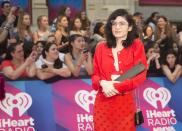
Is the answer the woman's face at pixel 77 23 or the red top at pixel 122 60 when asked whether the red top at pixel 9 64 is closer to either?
the red top at pixel 122 60

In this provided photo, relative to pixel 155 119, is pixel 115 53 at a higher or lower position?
higher

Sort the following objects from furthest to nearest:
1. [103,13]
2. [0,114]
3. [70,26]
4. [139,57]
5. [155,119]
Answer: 1. [103,13]
2. [70,26]
3. [155,119]
4. [0,114]
5. [139,57]

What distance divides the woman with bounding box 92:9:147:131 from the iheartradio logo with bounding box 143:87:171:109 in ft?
8.21

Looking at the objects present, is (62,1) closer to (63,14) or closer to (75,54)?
(63,14)

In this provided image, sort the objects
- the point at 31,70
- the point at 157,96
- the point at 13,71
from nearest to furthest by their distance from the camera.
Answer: the point at 13,71 → the point at 31,70 → the point at 157,96

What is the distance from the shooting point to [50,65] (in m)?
8.05

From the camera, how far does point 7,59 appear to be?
Answer: 802 centimetres

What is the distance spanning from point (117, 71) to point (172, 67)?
2929 millimetres

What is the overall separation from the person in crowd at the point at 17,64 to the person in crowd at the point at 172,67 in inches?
79.3

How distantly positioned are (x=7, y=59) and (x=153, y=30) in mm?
4520

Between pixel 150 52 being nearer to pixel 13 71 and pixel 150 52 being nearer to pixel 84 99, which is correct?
pixel 84 99

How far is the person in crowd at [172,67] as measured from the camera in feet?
27.5

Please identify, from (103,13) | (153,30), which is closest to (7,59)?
(153,30)

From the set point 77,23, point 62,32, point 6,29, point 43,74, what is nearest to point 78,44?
point 43,74
